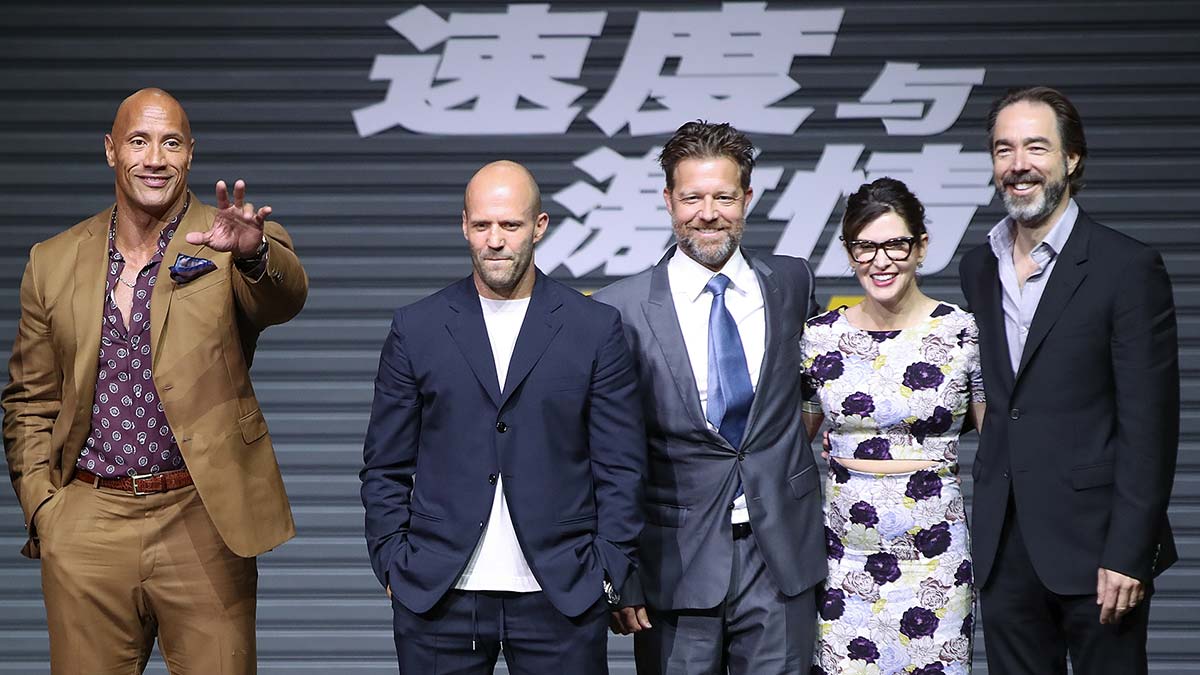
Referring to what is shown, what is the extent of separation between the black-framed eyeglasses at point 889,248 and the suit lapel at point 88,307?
1862mm

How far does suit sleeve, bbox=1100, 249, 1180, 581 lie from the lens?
117 inches

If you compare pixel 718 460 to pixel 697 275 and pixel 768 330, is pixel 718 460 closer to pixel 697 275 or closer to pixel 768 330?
pixel 768 330

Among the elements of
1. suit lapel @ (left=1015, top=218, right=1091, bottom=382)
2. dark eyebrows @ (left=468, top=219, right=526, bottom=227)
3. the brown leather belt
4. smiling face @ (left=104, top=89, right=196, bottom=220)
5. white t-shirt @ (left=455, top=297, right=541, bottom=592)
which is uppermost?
smiling face @ (left=104, top=89, right=196, bottom=220)

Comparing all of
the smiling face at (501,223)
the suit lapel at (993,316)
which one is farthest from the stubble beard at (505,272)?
the suit lapel at (993,316)

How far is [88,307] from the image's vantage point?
10.5 feet

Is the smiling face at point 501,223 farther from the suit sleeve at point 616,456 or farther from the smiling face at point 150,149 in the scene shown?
the smiling face at point 150,149

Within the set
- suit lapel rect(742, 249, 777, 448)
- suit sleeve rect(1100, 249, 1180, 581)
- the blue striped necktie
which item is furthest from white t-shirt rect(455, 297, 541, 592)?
suit sleeve rect(1100, 249, 1180, 581)

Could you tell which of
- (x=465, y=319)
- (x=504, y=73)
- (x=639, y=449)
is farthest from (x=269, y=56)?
(x=639, y=449)

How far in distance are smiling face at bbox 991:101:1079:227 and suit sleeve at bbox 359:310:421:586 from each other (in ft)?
4.86

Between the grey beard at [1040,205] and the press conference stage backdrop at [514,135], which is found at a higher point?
the press conference stage backdrop at [514,135]

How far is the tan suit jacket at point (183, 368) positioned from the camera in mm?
3166

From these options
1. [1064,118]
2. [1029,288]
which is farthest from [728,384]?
[1064,118]

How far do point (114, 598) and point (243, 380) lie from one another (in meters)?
0.61

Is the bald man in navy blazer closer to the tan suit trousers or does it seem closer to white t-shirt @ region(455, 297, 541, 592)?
white t-shirt @ region(455, 297, 541, 592)
